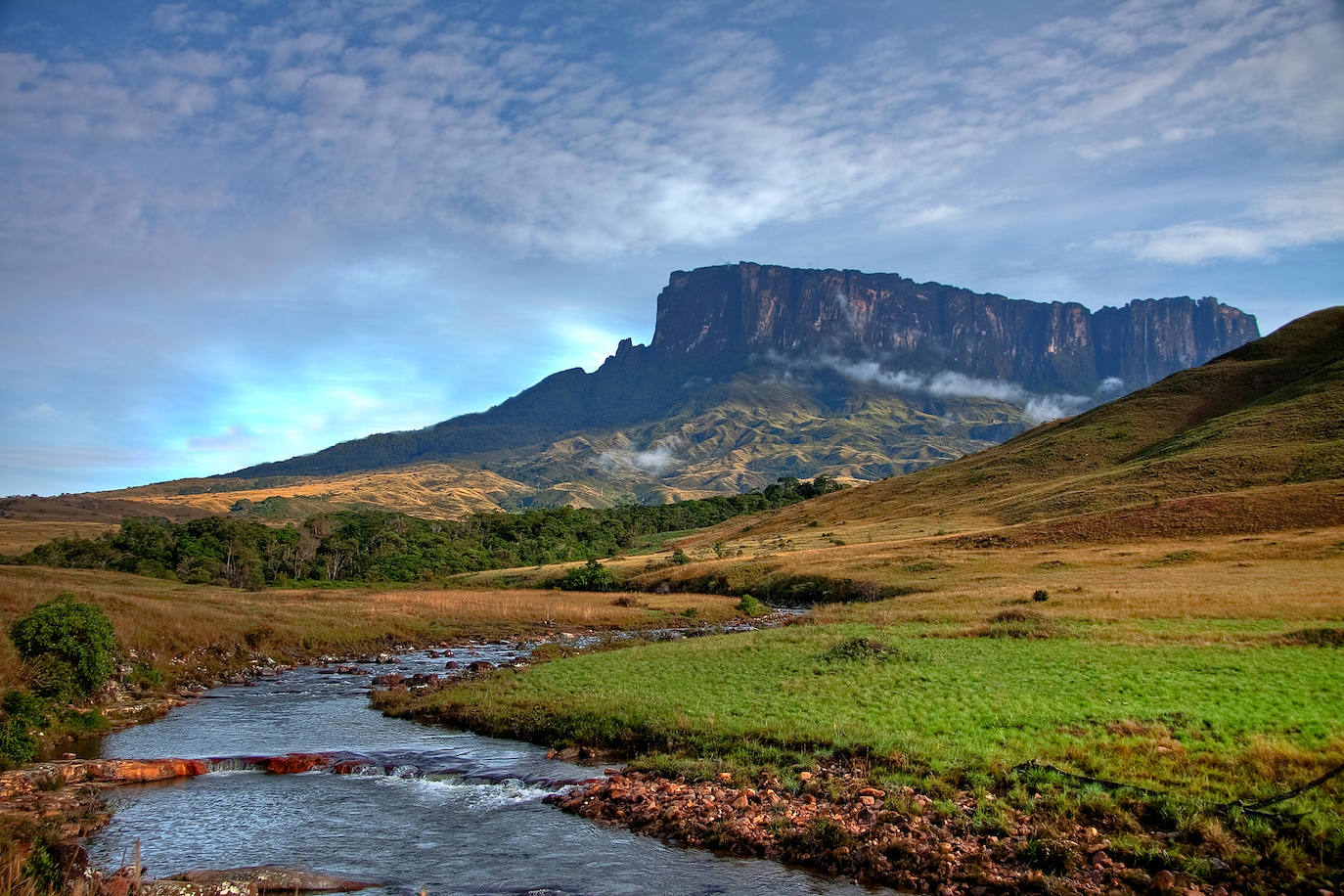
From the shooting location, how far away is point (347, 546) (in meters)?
112

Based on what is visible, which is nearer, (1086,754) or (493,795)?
(1086,754)

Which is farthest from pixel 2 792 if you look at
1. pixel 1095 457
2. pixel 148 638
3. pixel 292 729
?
pixel 1095 457

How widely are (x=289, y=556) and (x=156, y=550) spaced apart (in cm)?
1700

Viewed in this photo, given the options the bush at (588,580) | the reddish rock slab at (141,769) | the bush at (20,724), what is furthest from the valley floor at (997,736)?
the bush at (588,580)

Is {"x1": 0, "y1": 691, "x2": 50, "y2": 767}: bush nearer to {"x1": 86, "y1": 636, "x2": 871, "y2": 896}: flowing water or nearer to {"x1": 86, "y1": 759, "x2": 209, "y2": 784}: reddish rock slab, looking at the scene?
{"x1": 86, "y1": 759, "x2": 209, "y2": 784}: reddish rock slab

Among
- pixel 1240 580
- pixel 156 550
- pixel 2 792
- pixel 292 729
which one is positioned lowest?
pixel 1240 580

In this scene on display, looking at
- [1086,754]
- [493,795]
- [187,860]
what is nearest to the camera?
[187,860]

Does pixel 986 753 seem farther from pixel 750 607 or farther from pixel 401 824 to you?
pixel 750 607

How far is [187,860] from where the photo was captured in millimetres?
14477

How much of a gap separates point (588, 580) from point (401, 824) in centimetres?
7144

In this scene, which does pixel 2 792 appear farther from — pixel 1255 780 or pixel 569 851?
pixel 1255 780

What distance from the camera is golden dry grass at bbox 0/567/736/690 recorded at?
123 feet

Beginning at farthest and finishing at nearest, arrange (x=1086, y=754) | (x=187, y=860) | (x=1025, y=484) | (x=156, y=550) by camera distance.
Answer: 1. (x=1025, y=484)
2. (x=156, y=550)
3. (x=1086, y=754)
4. (x=187, y=860)

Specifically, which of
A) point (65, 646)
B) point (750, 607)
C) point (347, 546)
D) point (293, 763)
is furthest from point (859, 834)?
point (347, 546)
